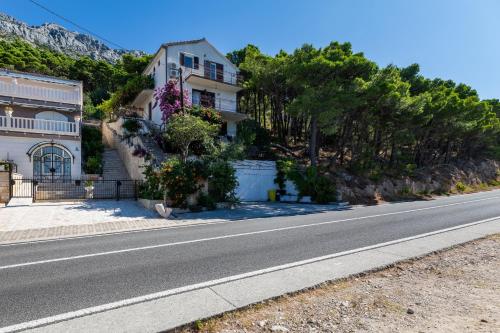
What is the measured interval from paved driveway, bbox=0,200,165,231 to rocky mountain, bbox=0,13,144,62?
11187 cm

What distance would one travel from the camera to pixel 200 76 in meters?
26.8

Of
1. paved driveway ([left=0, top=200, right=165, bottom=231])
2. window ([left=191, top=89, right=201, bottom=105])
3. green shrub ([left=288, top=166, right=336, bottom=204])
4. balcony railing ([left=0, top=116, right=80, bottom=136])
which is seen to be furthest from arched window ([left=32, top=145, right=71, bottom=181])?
green shrub ([left=288, top=166, right=336, bottom=204])

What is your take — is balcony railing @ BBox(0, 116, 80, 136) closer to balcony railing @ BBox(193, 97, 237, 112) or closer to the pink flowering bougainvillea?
the pink flowering bougainvillea

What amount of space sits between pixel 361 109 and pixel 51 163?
81.0 ft

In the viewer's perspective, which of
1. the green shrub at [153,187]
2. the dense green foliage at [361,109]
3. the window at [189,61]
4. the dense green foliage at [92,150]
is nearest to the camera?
the green shrub at [153,187]

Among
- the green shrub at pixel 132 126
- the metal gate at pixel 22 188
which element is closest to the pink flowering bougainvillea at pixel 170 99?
the green shrub at pixel 132 126

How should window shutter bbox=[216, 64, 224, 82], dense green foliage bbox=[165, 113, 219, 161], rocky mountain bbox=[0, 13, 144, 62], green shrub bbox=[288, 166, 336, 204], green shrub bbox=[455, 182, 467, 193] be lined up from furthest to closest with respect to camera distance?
rocky mountain bbox=[0, 13, 144, 62], green shrub bbox=[455, 182, 467, 193], window shutter bbox=[216, 64, 224, 82], green shrub bbox=[288, 166, 336, 204], dense green foliage bbox=[165, 113, 219, 161]

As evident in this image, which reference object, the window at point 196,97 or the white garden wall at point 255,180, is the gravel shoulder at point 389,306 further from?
the window at point 196,97

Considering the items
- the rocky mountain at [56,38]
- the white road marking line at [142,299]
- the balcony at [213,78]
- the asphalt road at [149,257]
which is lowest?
the asphalt road at [149,257]

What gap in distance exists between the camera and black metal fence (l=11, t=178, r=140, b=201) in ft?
54.7

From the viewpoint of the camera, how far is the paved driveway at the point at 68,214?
1142 cm

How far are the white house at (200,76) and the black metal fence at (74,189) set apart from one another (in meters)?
10.4

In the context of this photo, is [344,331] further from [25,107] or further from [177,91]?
[25,107]

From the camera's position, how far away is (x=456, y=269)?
6023 mm
